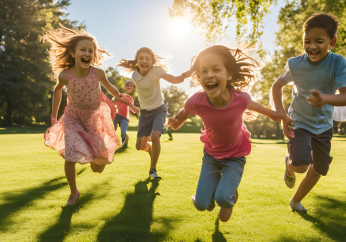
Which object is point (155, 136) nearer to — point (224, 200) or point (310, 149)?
point (224, 200)

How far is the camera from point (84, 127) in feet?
15.2

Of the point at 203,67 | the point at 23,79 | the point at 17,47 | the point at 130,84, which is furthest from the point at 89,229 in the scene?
the point at 17,47

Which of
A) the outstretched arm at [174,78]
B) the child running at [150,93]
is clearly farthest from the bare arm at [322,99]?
the child running at [150,93]

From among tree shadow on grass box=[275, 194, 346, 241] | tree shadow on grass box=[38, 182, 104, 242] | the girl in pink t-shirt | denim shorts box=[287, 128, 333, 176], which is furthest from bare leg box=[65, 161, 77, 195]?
denim shorts box=[287, 128, 333, 176]

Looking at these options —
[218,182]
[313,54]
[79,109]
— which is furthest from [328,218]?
[79,109]

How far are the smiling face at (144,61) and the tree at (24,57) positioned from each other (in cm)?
3475

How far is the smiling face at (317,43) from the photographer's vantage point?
3354 mm

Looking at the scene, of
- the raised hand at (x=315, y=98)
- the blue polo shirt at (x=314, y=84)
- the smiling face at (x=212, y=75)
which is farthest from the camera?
the blue polo shirt at (x=314, y=84)

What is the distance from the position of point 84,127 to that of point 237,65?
2562 millimetres

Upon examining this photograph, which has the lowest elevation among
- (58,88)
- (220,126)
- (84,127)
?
(84,127)

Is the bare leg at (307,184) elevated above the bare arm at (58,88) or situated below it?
below

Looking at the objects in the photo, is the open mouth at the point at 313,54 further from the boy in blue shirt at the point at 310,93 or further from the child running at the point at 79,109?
the child running at the point at 79,109

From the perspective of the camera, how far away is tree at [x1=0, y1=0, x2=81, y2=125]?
36625 mm

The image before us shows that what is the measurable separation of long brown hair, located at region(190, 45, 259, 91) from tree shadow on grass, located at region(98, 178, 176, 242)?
1.90 metres
